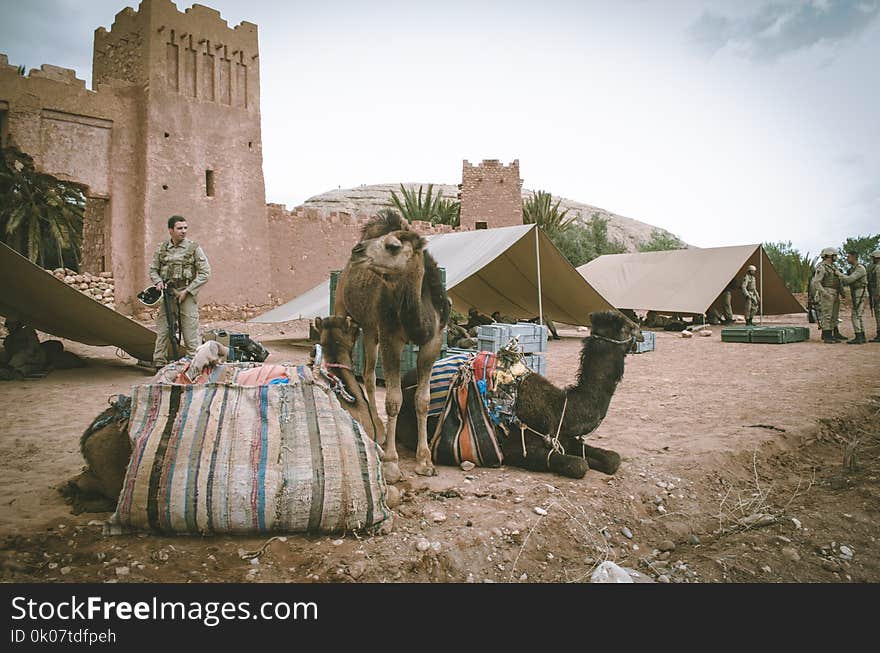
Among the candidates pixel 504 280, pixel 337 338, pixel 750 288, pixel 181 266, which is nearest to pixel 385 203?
pixel 750 288

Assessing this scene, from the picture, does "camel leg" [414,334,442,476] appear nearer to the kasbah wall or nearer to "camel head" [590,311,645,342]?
"camel head" [590,311,645,342]

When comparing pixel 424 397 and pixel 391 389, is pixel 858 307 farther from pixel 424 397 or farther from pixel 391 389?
pixel 391 389

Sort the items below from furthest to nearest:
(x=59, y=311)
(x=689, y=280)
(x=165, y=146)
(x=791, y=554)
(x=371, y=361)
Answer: (x=689, y=280)
(x=165, y=146)
(x=59, y=311)
(x=371, y=361)
(x=791, y=554)

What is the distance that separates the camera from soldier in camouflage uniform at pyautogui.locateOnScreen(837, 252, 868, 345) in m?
10.5

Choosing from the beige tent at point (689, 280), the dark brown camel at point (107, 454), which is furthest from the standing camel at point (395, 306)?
the beige tent at point (689, 280)

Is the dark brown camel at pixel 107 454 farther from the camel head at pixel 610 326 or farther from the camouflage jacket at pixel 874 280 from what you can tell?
the camouflage jacket at pixel 874 280

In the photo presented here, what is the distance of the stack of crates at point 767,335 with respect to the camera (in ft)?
36.4

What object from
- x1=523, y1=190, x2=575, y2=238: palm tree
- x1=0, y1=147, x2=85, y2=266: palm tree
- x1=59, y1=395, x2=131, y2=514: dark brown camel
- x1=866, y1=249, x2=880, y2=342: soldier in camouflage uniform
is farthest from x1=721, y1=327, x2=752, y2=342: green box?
x1=0, y1=147, x2=85, y2=266: palm tree

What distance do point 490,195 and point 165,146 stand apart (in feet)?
38.3

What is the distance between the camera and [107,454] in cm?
277

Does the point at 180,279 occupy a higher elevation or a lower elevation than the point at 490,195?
lower

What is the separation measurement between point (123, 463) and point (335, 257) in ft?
48.8

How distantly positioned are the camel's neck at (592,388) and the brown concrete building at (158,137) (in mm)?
13048

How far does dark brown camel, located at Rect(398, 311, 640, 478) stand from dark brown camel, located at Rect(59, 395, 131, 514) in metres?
2.18
